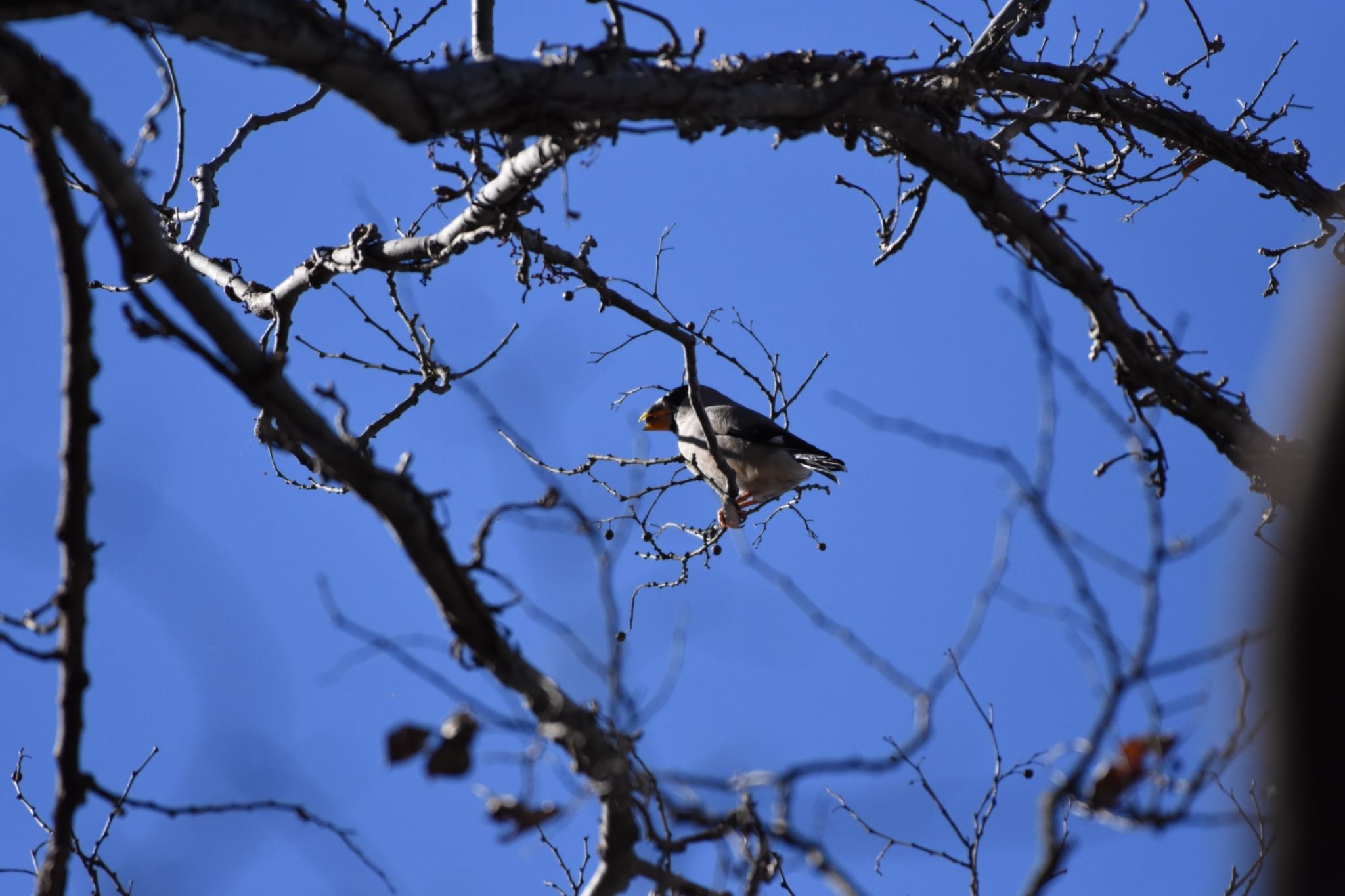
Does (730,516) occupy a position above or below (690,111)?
above

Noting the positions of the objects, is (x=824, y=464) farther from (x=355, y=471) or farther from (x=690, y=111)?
(x=355, y=471)

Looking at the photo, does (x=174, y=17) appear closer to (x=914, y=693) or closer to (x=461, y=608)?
(x=461, y=608)

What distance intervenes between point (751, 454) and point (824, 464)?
2.72ft

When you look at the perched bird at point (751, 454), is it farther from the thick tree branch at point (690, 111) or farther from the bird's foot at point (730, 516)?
the thick tree branch at point (690, 111)

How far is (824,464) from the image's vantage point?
7062 mm

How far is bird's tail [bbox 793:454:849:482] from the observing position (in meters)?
6.97

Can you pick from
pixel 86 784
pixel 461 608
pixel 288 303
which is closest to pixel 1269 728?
pixel 461 608

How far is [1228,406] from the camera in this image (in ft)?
12.4

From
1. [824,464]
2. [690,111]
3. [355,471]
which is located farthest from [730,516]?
[355,471]

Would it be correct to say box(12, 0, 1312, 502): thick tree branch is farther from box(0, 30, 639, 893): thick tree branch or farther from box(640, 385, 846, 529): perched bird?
box(640, 385, 846, 529): perched bird

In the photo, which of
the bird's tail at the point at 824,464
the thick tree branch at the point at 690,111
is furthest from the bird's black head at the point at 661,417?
the thick tree branch at the point at 690,111

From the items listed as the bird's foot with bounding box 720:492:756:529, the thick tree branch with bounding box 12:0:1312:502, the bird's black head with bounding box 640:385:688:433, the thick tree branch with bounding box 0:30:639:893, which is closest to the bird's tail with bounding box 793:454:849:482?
the bird's foot with bounding box 720:492:756:529

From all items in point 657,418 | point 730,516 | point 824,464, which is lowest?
point 730,516

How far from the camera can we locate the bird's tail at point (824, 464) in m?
6.97
